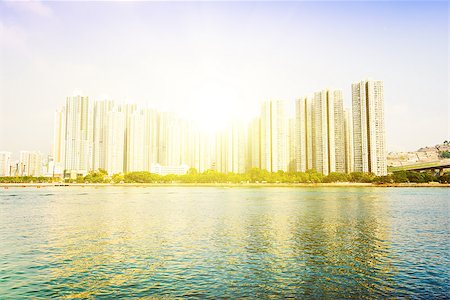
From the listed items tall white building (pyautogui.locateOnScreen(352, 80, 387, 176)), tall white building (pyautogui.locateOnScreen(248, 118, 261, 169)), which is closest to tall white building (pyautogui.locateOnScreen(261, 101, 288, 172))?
tall white building (pyautogui.locateOnScreen(248, 118, 261, 169))

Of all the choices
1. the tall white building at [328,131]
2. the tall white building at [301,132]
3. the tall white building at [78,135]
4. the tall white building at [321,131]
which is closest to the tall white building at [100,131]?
the tall white building at [78,135]

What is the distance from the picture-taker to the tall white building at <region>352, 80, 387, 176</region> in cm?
12506

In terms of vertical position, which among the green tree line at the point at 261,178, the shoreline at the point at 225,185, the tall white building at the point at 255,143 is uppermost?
the tall white building at the point at 255,143

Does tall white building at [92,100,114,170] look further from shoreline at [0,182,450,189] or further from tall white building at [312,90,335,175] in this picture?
tall white building at [312,90,335,175]

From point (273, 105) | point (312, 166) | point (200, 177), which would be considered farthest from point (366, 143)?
point (200, 177)

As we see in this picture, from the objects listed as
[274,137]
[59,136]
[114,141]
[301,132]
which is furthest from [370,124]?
[59,136]

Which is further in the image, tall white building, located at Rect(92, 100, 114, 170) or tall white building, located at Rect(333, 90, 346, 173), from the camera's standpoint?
tall white building, located at Rect(92, 100, 114, 170)

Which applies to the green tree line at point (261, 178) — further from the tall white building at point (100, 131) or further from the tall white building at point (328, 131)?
the tall white building at point (100, 131)

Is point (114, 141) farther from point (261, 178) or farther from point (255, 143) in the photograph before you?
point (261, 178)

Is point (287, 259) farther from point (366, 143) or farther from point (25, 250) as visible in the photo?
point (366, 143)

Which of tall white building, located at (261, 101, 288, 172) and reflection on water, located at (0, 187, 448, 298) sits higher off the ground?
tall white building, located at (261, 101, 288, 172)

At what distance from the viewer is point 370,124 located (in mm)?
125312

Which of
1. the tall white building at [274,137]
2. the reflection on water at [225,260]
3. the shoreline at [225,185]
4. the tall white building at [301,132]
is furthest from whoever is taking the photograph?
the tall white building at [274,137]

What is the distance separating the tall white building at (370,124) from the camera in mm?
125062
